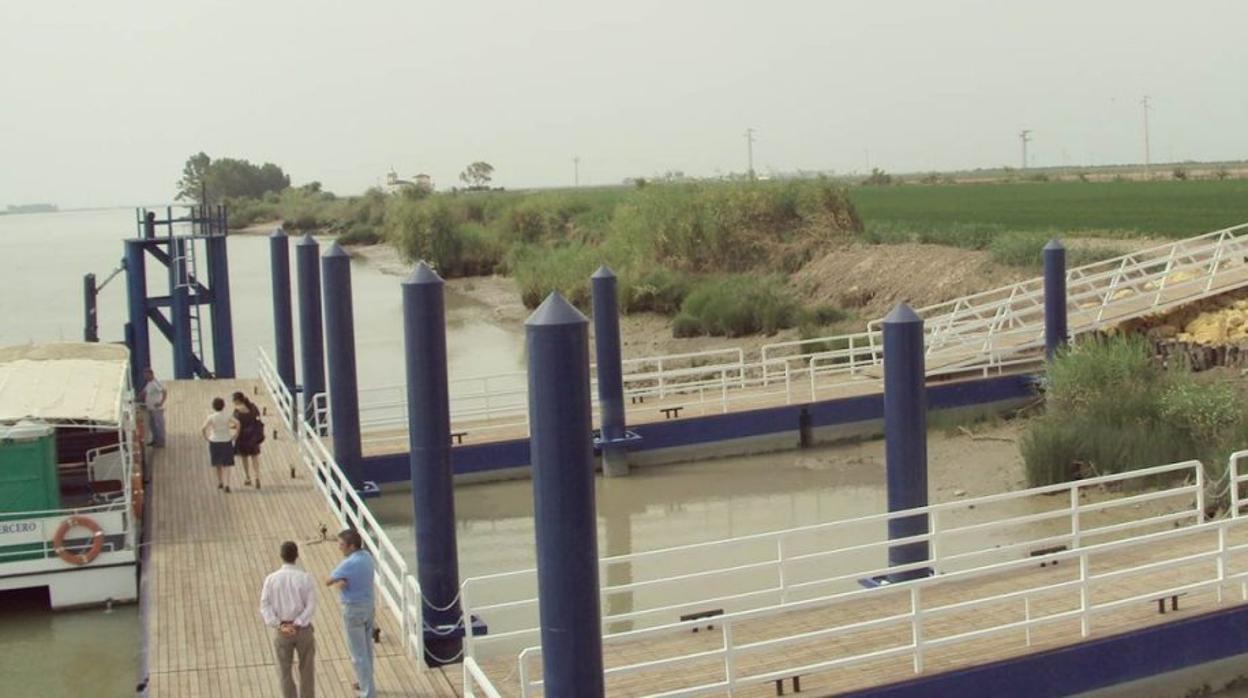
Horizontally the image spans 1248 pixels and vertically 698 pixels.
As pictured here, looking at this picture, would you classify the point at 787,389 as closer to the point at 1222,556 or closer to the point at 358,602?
the point at 1222,556

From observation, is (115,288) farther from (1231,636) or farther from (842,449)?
(1231,636)

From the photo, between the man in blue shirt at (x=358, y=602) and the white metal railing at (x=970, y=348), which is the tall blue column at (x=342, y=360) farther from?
the man in blue shirt at (x=358, y=602)

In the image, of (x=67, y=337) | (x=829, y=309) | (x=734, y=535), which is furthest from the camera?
(x=67, y=337)

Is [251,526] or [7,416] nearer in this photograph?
[7,416]

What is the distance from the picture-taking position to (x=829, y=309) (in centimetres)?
3981

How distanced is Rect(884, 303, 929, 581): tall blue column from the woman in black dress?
827 centimetres

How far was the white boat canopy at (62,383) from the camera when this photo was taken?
1614 cm

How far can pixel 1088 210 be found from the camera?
67.1 metres

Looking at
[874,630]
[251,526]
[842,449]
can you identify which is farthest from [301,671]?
[842,449]

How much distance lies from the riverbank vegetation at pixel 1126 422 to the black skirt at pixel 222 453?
10661mm

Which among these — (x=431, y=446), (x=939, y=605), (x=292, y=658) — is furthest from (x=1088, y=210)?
(x=292, y=658)

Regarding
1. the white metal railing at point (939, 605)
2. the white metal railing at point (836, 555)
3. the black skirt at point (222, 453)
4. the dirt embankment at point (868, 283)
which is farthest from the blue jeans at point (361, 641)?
the dirt embankment at point (868, 283)

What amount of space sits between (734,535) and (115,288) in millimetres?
72225

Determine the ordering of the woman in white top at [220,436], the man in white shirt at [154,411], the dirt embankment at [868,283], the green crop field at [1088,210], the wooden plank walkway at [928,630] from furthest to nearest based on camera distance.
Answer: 1. the green crop field at [1088,210]
2. the dirt embankment at [868,283]
3. the man in white shirt at [154,411]
4. the woman in white top at [220,436]
5. the wooden plank walkway at [928,630]
